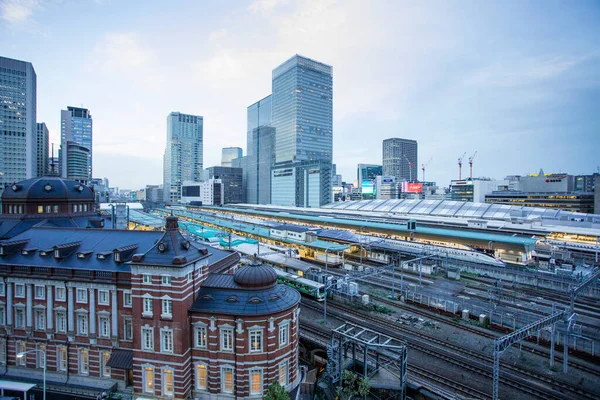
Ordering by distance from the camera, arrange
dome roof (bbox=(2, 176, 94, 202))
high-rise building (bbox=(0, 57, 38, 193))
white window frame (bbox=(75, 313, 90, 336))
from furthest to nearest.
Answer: high-rise building (bbox=(0, 57, 38, 193))
dome roof (bbox=(2, 176, 94, 202))
white window frame (bbox=(75, 313, 90, 336))

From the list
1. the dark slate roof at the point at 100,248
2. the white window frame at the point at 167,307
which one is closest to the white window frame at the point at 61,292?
the dark slate roof at the point at 100,248

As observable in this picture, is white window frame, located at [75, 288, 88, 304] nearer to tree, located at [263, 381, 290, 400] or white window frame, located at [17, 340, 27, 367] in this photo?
white window frame, located at [17, 340, 27, 367]

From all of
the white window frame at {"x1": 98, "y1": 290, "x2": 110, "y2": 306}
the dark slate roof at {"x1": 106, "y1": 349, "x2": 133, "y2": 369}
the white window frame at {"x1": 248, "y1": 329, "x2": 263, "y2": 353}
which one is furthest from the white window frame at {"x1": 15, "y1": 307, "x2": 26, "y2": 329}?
the white window frame at {"x1": 248, "y1": 329, "x2": 263, "y2": 353}

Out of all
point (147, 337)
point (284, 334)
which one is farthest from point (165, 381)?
point (284, 334)

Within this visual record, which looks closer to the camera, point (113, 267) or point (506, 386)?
point (506, 386)

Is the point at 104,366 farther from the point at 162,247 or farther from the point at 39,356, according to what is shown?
the point at 162,247

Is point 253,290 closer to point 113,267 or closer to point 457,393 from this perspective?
point 113,267

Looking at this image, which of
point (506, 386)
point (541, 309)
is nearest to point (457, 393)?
point (506, 386)

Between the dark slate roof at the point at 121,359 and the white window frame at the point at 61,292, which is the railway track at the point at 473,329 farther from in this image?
the white window frame at the point at 61,292
